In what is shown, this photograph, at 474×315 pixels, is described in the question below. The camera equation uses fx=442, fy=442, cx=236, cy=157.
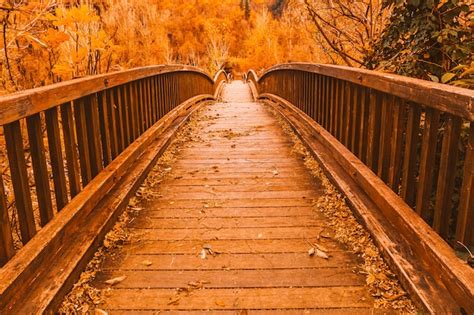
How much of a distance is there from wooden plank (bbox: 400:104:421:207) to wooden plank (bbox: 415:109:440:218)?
190 mm

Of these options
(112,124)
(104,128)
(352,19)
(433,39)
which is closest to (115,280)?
(104,128)

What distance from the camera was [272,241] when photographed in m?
3.25

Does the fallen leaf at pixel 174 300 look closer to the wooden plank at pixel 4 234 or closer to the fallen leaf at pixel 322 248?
the wooden plank at pixel 4 234

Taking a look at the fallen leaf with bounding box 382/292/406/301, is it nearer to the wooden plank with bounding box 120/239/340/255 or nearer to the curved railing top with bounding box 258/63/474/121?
the wooden plank with bounding box 120/239/340/255

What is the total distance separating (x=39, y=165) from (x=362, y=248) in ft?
7.24

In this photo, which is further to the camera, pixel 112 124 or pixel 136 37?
pixel 136 37

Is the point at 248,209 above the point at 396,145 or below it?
below

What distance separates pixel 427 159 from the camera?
2.81 meters

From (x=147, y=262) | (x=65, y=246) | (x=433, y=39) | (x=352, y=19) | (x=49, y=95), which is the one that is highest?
(x=352, y=19)

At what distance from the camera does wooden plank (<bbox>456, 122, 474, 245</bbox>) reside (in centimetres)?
223

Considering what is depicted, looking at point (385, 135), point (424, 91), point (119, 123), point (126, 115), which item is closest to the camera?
point (424, 91)

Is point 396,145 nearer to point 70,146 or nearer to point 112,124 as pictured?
point 70,146

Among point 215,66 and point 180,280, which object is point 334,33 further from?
point 215,66

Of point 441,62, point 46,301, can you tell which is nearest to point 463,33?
point 441,62
